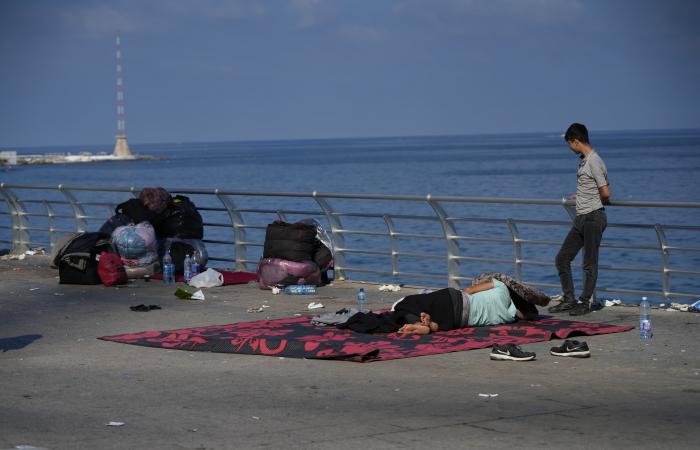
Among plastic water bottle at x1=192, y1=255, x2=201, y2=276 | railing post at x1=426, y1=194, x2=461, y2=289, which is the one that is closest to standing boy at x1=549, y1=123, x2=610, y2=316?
railing post at x1=426, y1=194, x2=461, y2=289

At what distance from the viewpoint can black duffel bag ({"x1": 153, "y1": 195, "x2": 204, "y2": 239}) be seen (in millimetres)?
16859

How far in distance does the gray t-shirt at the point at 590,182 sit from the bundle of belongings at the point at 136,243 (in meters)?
6.19

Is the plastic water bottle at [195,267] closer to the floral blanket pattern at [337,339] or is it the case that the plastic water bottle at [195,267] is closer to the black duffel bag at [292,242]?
the black duffel bag at [292,242]

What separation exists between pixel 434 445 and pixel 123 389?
9.29 feet

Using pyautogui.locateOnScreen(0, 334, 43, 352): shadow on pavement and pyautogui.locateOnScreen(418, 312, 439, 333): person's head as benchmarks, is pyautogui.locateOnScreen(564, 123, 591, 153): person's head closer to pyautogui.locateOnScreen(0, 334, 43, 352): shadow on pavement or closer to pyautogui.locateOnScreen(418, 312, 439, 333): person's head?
pyautogui.locateOnScreen(418, 312, 439, 333): person's head

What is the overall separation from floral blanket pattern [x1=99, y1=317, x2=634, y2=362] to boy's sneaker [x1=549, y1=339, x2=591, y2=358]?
0.70 meters

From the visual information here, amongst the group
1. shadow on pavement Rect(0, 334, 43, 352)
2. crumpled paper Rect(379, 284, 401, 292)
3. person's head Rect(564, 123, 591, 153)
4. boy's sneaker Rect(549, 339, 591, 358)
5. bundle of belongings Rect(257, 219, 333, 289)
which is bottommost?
crumpled paper Rect(379, 284, 401, 292)

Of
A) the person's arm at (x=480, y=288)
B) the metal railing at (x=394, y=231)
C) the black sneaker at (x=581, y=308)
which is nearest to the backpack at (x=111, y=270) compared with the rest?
the metal railing at (x=394, y=231)

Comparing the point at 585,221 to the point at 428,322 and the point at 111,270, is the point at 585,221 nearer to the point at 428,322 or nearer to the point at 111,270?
the point at 428,322

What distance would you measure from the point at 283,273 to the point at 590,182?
4.27 m

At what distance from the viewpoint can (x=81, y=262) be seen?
51.3ft

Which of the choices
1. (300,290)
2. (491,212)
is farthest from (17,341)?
(491,212)

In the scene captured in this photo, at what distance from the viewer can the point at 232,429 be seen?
7238 millimetres

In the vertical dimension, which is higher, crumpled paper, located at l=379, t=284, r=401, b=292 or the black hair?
the black hair
